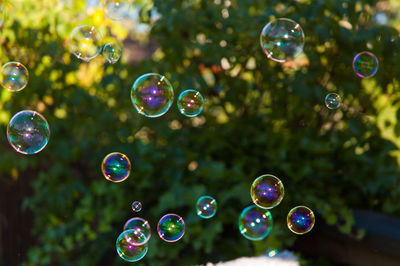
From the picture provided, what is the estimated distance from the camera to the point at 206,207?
108 inches

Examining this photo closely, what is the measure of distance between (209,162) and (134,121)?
638mm

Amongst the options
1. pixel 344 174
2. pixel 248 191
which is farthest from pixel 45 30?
pixel 344 174

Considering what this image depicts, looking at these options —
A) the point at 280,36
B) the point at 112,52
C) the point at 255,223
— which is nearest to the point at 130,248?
the point at 255,223

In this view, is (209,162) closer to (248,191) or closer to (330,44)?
(248,191)

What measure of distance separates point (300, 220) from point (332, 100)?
710 millimetres

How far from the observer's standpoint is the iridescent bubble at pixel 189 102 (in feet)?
8.95

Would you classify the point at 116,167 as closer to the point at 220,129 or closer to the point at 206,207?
the point at 206,207

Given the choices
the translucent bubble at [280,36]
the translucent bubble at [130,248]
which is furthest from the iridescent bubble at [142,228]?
the translucent bubble at [280,36]

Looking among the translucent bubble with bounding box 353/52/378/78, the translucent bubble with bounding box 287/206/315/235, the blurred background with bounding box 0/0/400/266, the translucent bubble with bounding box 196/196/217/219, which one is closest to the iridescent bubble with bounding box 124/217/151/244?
the blurred background with bounding box 0/0/400/266

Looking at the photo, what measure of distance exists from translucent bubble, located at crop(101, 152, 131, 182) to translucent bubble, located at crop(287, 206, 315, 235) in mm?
925

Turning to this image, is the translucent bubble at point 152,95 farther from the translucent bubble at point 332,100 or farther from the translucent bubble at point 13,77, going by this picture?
the translucent bubble at point 332,100

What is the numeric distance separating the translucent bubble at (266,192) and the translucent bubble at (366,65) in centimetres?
75

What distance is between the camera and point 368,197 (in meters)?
3.07

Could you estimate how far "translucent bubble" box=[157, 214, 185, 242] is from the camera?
2703mm
